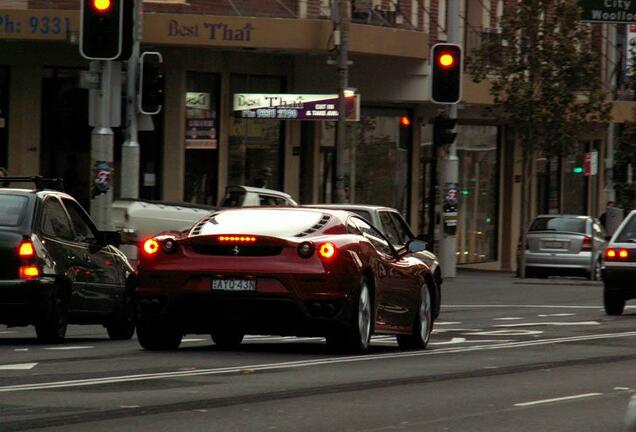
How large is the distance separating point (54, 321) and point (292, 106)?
72.9 ft

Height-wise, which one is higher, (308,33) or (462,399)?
(308,33)

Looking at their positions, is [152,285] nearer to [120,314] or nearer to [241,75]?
[120,314]

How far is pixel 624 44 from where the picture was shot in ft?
182

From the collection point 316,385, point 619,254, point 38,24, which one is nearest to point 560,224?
point 38,24

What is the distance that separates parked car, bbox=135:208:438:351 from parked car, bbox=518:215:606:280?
25.2 meters

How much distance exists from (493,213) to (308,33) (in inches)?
579

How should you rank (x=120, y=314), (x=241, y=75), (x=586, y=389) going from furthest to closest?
(x=241, y=75) < (x=120, y=314) < (x=586, y=389)

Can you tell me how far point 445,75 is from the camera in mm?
30703

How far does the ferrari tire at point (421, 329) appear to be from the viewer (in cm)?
1667

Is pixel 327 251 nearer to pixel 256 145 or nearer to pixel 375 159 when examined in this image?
pixel 256 145

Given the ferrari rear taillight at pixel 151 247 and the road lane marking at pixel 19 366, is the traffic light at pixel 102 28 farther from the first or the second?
the road lane marking at pixel 19 366

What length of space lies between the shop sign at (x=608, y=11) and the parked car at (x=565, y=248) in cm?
458

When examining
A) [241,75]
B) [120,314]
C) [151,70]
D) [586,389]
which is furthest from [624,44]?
[586,389]

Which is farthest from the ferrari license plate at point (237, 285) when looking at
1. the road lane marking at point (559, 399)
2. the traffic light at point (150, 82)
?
the traffic light at point (150, 82)
